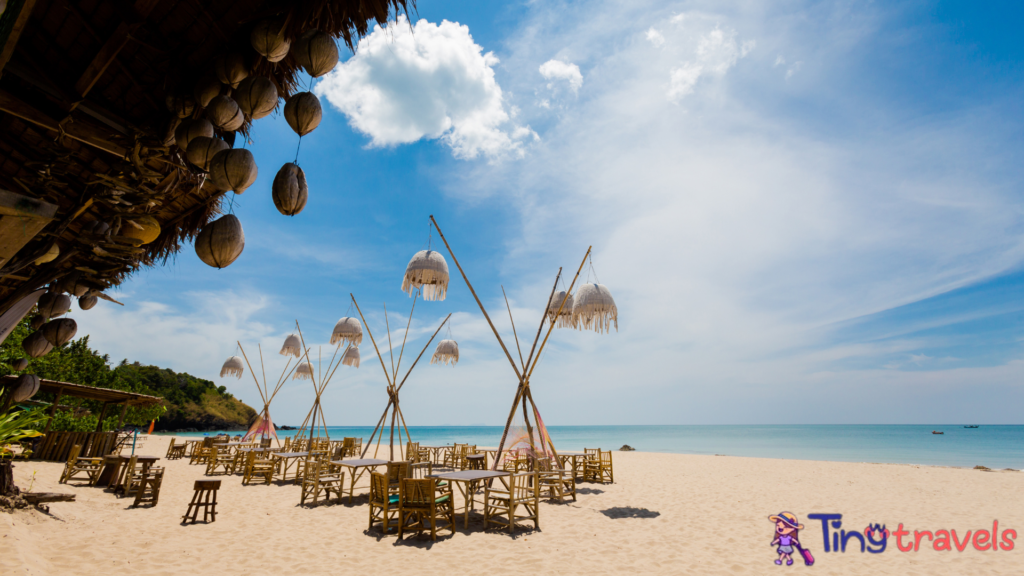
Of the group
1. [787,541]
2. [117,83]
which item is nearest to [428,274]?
[117,83]

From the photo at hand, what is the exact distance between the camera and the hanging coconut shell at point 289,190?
2094 mm

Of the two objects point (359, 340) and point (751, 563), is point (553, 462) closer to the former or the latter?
point (751, 563)

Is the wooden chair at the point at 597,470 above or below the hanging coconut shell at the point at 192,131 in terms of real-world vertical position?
below

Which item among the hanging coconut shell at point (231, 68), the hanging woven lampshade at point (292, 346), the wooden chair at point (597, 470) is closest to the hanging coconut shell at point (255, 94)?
the hanging coconut shell at point (231, 68)

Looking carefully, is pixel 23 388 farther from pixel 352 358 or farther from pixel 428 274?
pixel 352 358

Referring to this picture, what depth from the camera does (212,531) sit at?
18.4ft

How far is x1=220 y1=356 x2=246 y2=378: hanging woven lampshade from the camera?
1764 cm

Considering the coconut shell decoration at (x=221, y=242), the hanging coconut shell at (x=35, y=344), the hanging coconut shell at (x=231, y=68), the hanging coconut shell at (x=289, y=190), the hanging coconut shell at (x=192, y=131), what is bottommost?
the hanging coconut shell at (x=35, y=344)

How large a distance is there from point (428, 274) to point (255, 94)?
20.3 ft

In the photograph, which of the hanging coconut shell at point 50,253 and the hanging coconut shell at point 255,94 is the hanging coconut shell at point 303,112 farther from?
the hanging coconut shell at point 50,253

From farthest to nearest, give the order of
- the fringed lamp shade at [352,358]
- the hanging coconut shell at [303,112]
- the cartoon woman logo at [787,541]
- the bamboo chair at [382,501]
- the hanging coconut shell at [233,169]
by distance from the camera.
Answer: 1. the fringed lamp shade at [352,358]
2. the bamboo chair at [382,501]
3. the cartoon woman logo at [787,541]
4. the hanging coconut shell at [303,112]
5. the hanging coconut shell at [233,169]

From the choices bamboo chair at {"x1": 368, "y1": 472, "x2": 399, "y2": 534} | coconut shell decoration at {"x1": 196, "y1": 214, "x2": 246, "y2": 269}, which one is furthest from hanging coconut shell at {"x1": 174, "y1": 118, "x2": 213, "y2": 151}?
bamboo chair at {"x1": 368, "y1": 472, "x2": 399, "y2": 534}

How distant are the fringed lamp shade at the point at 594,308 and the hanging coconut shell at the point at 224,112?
314 inches

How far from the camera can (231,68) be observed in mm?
2326
